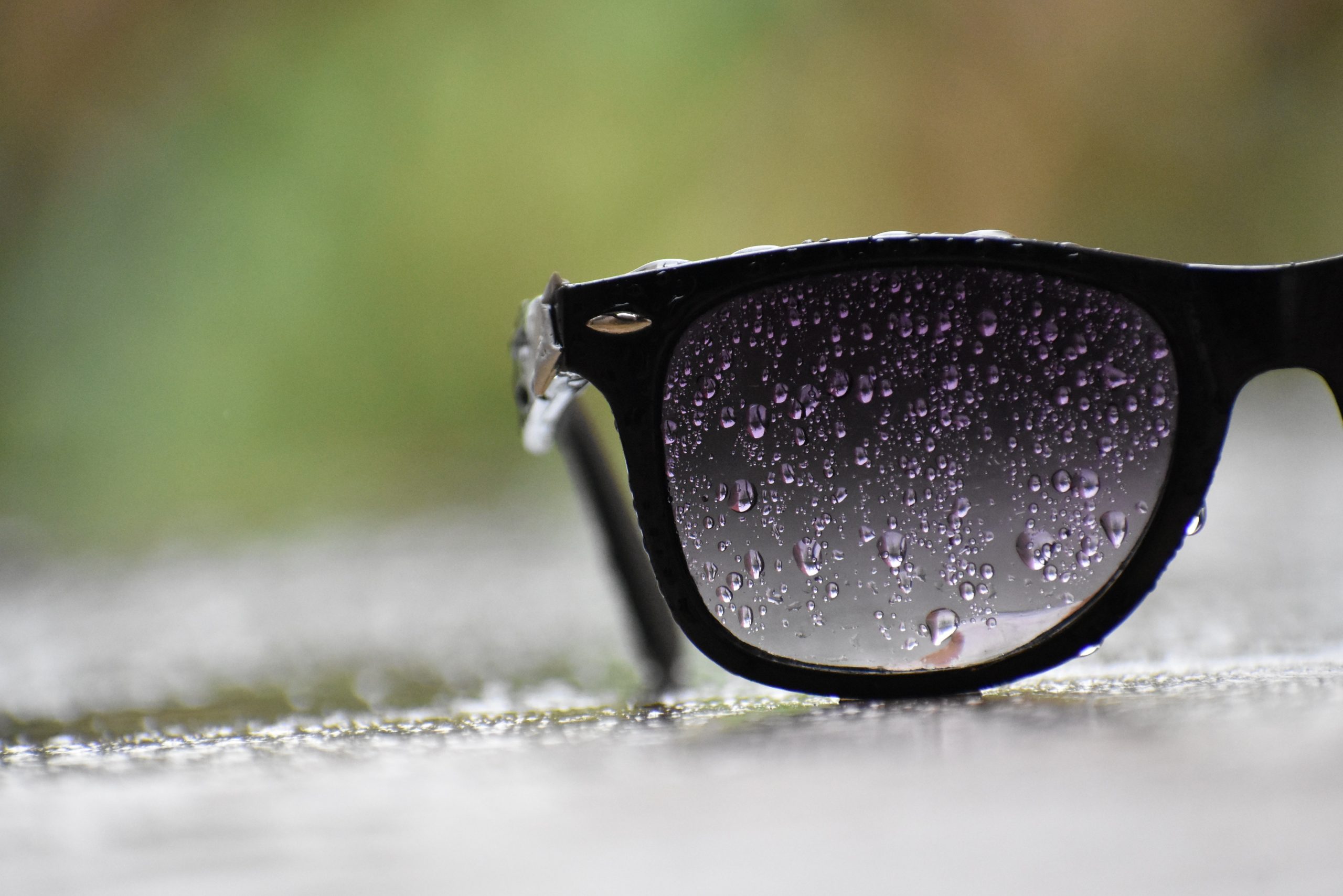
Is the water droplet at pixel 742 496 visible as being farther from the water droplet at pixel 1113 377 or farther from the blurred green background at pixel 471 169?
the blurred green background at pixel 471 169

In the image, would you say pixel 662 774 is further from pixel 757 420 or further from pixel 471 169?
pixel 471 169

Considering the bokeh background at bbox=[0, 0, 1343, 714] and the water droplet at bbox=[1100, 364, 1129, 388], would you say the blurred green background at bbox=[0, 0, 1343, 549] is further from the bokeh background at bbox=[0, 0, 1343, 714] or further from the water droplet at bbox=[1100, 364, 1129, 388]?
the water droplet at bbox=[1100, 364, 1129, 388]

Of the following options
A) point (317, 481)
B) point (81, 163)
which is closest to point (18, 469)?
point (317, 481)

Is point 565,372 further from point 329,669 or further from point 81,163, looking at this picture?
point 81,163

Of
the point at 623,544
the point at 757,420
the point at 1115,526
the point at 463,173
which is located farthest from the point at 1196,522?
the point at 463,173

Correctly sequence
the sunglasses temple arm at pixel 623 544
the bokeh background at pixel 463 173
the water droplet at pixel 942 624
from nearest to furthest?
the water droplet at pixel 942 624
the sunglasses temple arm at pixel 623 544
the bokeh background at pixel 463 173

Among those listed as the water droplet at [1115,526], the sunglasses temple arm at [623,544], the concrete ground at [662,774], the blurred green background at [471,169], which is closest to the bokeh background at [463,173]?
the blurred green background at [471,169]
